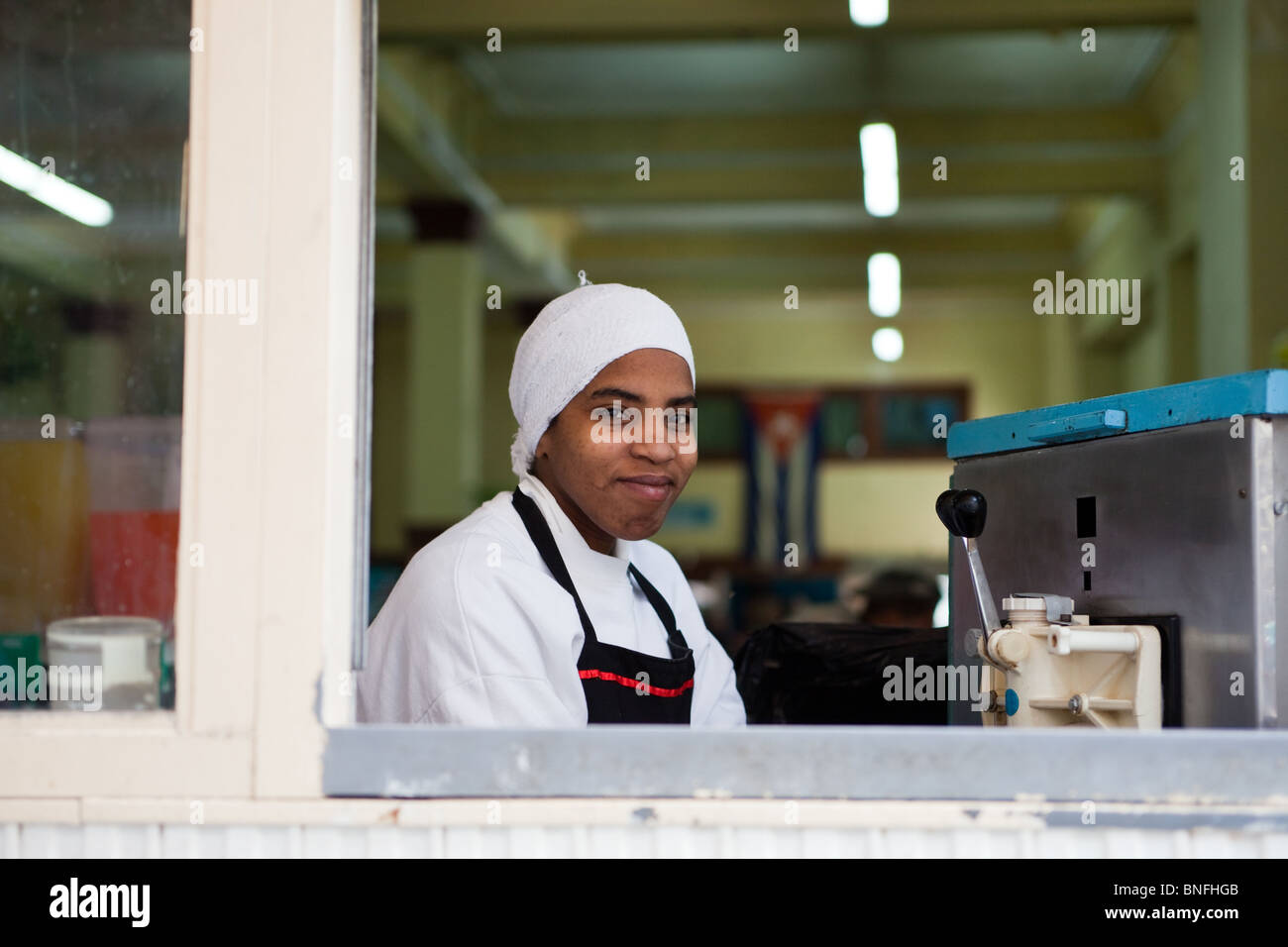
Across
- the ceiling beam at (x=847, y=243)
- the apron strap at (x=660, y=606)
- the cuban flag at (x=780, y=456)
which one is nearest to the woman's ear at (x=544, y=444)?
the apron strap at (x=660, y=606)

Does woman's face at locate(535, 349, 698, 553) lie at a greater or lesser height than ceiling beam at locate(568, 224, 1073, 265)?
lesser

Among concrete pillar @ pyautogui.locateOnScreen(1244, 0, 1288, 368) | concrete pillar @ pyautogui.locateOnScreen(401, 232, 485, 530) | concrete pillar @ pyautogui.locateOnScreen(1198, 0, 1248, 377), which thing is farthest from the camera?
concrete pillar @ pyautogui.locateOnScreen(401, 232, 485, 530)

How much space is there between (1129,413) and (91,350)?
108cm

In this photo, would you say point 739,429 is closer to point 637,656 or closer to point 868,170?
point 868,170

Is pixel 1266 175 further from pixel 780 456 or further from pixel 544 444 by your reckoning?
pixel 780 456

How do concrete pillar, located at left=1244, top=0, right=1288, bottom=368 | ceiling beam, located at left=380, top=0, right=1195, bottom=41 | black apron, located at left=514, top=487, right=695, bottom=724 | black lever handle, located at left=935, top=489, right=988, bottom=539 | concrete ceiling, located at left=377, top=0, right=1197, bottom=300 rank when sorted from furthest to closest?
concrete ceiling, located at left=377, top=0, right=1197, bottom=300 → ceiling beam, located at left=380, top=0, right=1195, bottom=41 → concrete pillar, located at left=1244, top=0, right=1288, bottom=368 → black apron, located at left=514, top=487, right=695, bottom=724 → black lever handle, located at left=935, top=489, right=988, bottom=539

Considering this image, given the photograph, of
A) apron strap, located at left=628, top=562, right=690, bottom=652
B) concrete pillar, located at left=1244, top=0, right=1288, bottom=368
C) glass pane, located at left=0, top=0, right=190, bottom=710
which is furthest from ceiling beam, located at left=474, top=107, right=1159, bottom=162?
glass pane, located at left=0, top=0, right=190, bottom=710

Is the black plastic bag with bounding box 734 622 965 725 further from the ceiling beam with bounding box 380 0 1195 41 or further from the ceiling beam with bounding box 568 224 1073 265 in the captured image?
the ceiling beam with bounding box 568 224 1073 265

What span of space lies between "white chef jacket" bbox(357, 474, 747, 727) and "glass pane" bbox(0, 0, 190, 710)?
1.39ft

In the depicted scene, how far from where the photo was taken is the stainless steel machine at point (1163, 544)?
1.14 m

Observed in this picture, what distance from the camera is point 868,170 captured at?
6793 mm

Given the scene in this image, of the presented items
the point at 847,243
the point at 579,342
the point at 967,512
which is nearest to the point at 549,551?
the point at 579,342

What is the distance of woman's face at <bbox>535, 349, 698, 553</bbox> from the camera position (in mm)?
1609

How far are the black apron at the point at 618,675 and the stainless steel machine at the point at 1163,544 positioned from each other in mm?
455
